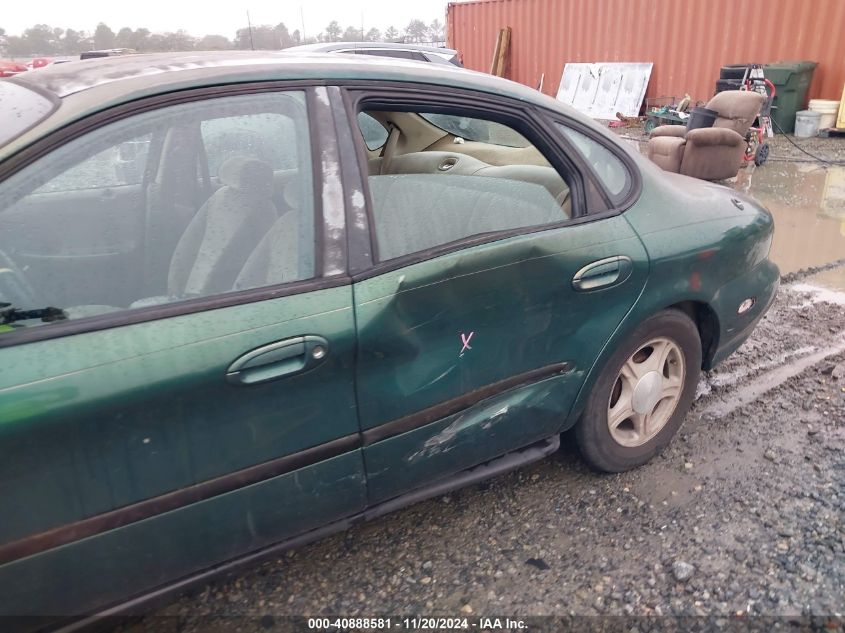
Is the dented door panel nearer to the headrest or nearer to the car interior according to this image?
the car interior

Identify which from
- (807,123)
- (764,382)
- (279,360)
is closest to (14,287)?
(279,360)

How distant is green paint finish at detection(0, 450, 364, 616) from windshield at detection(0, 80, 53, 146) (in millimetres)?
991

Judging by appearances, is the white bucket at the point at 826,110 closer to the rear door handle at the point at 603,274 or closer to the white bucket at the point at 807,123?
the white bucket at the point at 807,123

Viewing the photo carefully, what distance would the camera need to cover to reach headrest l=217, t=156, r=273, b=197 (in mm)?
1828

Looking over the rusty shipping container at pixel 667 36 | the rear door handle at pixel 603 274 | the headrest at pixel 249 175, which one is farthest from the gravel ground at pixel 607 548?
the rusty shipping container at pixel 667 36

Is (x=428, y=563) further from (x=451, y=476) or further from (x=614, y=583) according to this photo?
(x=614, y=583)

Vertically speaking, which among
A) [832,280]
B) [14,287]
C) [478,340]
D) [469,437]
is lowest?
[832,280]

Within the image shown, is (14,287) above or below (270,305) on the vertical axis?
above

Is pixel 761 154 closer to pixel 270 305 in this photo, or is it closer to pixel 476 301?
pixel 476 301

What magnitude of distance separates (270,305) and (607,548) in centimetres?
148

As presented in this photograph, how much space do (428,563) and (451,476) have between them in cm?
31

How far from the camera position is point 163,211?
1739mm

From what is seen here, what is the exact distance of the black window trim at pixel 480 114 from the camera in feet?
6.20

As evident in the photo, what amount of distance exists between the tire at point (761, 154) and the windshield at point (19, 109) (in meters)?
9.46
